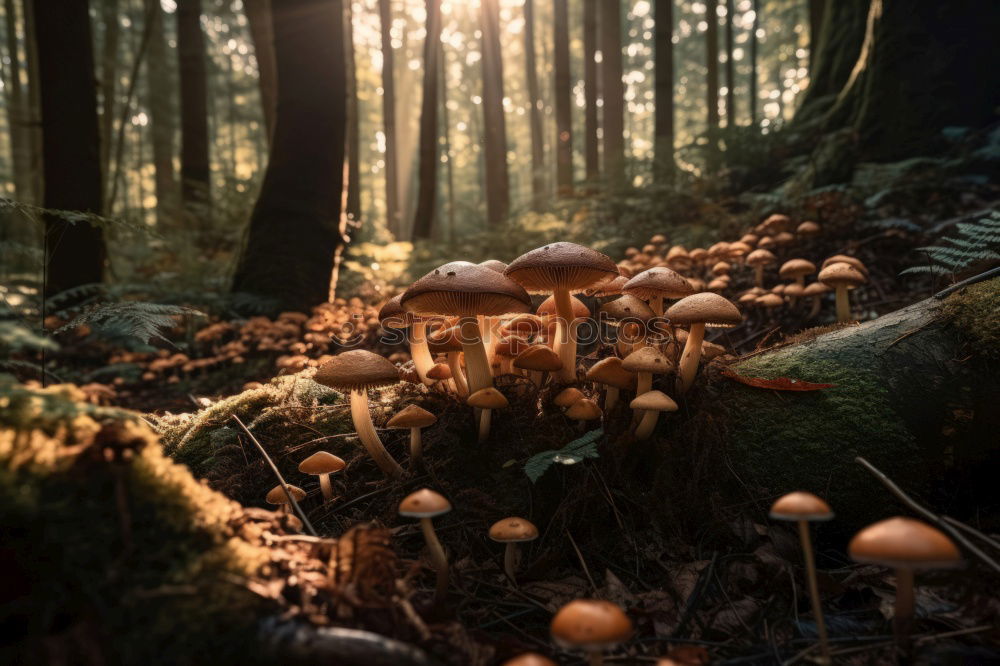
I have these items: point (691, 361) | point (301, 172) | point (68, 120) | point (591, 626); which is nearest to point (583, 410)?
point (691, 361)

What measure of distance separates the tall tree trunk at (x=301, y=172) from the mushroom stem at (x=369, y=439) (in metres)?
5.12

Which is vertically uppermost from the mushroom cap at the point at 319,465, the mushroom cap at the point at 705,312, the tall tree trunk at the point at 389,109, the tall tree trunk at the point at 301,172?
the tall tree trunk at the point at 389,109

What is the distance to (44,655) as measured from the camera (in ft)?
3.96

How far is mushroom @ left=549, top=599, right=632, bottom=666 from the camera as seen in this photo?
4.99 feet

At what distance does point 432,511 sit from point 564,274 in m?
1.66

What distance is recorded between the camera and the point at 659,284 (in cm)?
309

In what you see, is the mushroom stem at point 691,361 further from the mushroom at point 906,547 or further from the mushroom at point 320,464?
the mushroom at point 320,464

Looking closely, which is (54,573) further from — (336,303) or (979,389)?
(336,303)

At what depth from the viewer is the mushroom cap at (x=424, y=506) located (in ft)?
6.50

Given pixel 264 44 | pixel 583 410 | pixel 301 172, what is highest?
pixel 264 44

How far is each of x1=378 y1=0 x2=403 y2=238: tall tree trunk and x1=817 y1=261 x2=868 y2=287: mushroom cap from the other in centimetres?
1867

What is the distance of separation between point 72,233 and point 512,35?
40.7 meters

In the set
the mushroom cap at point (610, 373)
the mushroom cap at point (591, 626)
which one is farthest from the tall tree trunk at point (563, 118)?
the mushroom cap at point (591, 626)

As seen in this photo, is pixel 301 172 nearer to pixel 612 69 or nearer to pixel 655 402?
pixel 655 402
